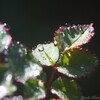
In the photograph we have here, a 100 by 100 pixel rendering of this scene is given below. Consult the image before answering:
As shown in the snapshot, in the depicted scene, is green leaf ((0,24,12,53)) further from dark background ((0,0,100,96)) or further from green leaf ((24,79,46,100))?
dark background ((0,0,100,96))

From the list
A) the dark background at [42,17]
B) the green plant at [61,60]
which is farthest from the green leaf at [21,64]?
the dark background at [42,17]

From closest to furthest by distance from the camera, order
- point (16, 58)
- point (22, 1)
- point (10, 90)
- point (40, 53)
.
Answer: point (10, 90) < point (16, 58) < point (40, 53) < point (22, 1)

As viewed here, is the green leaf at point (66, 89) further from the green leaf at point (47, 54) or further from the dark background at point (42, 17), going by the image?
the dark background at point (42, 17)

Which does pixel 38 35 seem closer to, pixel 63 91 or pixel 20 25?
pixel 20 25

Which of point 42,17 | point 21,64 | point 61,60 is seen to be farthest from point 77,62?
point 42,17

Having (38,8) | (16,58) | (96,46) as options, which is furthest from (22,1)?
(16,58)

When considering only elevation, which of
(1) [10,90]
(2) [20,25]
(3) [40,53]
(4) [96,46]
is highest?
(2) [20,25]

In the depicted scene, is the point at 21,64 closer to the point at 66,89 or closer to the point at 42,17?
the point at 66,89
